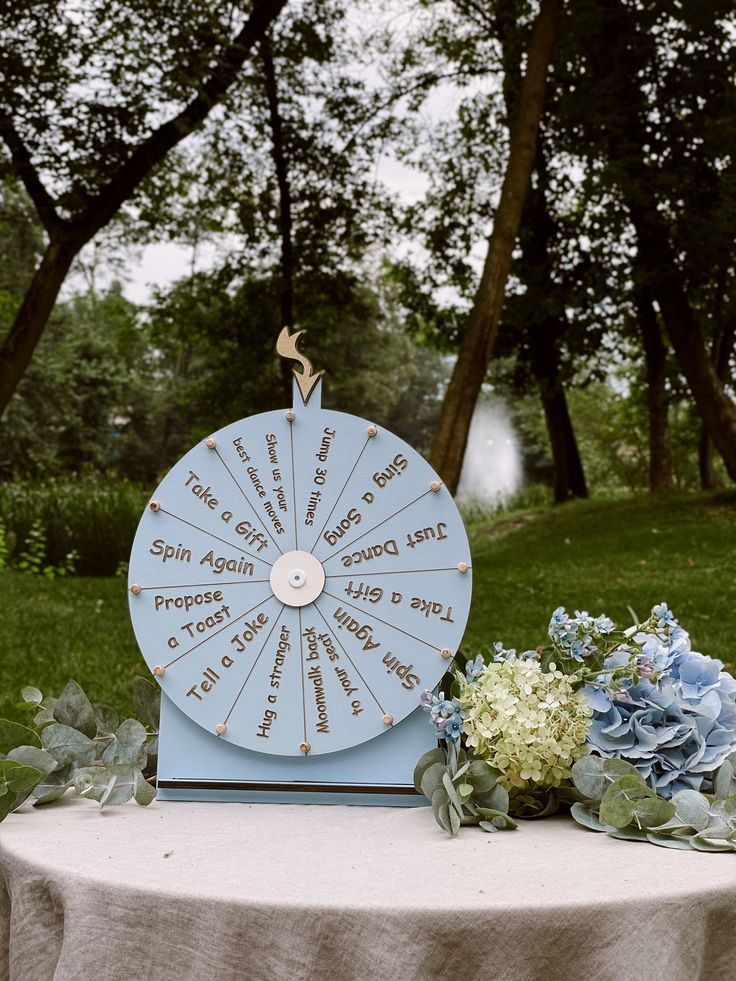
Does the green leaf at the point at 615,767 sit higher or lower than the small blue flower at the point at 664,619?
lower

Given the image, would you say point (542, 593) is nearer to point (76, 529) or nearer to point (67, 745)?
point (76, 529)

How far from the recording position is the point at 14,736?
1832 millimetres

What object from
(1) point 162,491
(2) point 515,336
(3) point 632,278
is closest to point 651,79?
(3) point 632,278

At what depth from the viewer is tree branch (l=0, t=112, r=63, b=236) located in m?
8.96

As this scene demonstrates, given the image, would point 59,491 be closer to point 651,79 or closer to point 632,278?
point 632,278

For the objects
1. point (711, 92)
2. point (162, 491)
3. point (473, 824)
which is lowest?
point (473, 824)

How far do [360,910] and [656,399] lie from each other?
15.2 m

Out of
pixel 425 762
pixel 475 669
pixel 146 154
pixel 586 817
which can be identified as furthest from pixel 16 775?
pixel 146 154

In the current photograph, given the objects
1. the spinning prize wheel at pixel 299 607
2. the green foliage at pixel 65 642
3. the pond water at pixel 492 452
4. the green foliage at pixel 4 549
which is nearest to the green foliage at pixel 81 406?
the pond water at pixel 492 452

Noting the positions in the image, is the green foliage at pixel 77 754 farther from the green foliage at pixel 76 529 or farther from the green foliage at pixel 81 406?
the green foliage at pixel 81 406

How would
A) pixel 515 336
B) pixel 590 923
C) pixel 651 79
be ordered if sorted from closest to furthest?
pixel 590 923 < pixel 651 79 < pixel 515 336

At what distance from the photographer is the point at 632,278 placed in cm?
1339

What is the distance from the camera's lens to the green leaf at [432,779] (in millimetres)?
Result: 1763

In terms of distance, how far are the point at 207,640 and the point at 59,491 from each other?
→ 11.5 m
